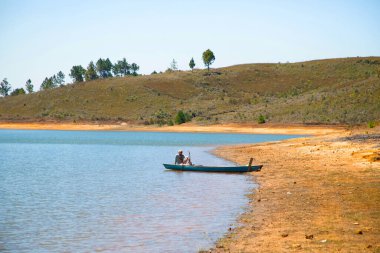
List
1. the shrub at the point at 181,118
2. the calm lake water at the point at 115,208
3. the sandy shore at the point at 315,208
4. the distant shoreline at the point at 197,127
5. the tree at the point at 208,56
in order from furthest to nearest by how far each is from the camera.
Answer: the tree at the point at 208,56
the shrub at the point at 181,118
the distant shoreline at the point at 197,127
the calm lake water at the point at 115,208
the sandy shore at the point at 315,208

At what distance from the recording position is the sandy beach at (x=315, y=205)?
14164mm

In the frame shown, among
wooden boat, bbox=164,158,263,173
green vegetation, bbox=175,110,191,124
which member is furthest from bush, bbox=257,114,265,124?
wooden boat, bbox=164,158,263,173

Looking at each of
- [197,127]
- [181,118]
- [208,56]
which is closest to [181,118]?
[181,118]

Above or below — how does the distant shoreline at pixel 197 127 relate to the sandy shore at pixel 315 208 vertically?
above

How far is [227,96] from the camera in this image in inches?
5974

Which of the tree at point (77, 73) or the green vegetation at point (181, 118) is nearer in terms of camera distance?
the green vegetation at point (181, 118)

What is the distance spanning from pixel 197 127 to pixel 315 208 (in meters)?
89.2

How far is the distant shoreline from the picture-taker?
91.2 metres

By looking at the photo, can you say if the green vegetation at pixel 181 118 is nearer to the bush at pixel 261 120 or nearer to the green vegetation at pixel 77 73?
the bush at pixel 261 120

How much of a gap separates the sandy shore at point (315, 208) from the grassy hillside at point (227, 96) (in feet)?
226

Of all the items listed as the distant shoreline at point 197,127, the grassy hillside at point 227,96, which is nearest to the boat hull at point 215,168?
the distant shoreline at point 197,127

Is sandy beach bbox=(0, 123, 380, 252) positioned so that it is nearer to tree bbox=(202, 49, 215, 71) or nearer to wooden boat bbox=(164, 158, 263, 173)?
wooden boat bbox=(164, 158, 263, 173)

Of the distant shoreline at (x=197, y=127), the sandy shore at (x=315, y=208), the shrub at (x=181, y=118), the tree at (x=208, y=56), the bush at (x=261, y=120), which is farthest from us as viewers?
the tree at (x=208, y=56)

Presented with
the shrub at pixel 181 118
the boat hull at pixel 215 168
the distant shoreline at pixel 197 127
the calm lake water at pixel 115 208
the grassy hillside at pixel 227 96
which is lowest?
the calm lake water at pixel 115 208
